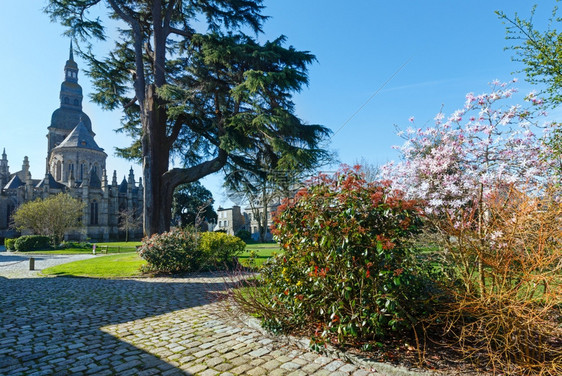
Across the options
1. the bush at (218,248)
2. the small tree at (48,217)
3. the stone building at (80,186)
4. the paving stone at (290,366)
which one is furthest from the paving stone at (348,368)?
the stone building at (80,186)

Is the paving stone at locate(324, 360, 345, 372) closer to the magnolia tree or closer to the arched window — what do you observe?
the magnolia tree

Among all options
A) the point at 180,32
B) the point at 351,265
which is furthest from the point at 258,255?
the point at 351,265

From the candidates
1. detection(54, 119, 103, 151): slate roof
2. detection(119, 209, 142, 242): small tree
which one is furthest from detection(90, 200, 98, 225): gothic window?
detection(54, 119, 103, 151): slate roof

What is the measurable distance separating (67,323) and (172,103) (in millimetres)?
11248

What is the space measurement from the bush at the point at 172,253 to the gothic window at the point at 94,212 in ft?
167

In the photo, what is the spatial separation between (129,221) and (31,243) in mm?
20203

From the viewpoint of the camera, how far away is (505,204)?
3.91m

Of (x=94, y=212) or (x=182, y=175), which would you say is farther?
(x=94, y=212)

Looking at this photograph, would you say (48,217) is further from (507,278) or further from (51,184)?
(507,278)

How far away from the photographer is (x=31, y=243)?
103 ft

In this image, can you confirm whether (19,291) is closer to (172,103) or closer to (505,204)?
(172,103)

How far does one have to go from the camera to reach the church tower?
7369cm

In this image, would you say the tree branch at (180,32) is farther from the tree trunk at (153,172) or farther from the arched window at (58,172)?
the arched window at (58,172)

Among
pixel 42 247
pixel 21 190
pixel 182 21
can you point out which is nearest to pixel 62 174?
pixel 21 190
